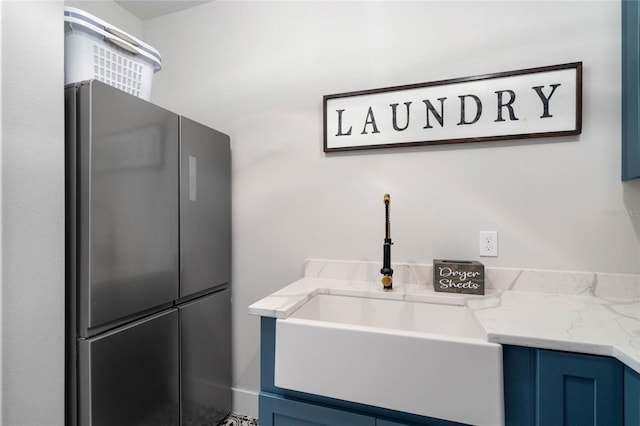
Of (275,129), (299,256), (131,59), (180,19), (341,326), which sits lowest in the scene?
(341,326)

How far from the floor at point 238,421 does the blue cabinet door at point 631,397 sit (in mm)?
1643

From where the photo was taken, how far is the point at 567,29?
4.39 ft

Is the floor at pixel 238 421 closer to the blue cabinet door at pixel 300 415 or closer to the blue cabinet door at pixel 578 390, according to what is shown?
the blue cabinet door at pixel 300 415

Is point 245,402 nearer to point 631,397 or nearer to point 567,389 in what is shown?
point 567,389

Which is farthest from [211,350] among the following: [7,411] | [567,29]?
[567,29]

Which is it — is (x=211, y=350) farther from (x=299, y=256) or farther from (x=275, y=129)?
(x=275, y=129)

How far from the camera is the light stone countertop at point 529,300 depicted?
85cm

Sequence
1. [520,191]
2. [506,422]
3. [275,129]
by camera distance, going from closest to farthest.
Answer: [506,422] → [520,191] → [275,129]

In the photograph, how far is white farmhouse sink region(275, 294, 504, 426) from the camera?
2.84 ft

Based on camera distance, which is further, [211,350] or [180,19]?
[180,19]

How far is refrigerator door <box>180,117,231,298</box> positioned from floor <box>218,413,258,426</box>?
0.80 meters

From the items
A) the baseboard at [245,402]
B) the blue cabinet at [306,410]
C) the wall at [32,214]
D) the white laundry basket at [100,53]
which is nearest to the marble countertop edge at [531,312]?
the blue cabinet at [306,410]

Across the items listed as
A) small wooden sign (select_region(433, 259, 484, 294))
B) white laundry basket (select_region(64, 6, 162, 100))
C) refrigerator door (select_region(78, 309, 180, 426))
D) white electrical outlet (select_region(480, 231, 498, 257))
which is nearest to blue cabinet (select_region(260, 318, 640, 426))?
small wooden sign (select_region(433, 259, 484, 294))

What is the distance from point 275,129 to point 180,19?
1.04 metres
